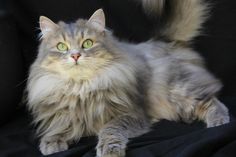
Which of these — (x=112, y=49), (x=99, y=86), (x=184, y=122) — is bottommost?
(x=184, y=122)

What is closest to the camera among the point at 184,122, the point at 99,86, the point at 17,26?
the point at 99,86

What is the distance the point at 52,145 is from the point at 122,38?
85cm

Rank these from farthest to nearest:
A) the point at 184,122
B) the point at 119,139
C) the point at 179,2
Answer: the point at 179,2 < the point at 184,122 < the point at 119,139

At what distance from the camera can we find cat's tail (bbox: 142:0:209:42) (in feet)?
7.32

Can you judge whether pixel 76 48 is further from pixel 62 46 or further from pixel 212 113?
pixel 212 113

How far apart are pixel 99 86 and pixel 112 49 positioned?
0.18 m

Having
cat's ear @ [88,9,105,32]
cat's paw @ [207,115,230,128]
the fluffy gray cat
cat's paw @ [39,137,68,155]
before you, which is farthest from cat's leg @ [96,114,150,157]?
cat's ear @ [88,9,105,32]

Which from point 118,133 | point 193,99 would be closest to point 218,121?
point 193,99

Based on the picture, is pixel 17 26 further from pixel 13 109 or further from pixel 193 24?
pixel 193 24

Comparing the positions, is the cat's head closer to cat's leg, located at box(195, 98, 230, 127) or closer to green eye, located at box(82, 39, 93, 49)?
green eye, located at box(82, 39, 93, 49)

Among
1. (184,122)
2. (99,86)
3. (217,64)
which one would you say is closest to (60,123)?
(99,86)

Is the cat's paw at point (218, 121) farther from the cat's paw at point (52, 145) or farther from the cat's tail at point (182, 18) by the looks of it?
the cat's paw at point (52, 145)

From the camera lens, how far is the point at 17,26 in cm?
237

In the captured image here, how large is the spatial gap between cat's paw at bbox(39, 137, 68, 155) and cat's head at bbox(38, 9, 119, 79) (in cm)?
29
